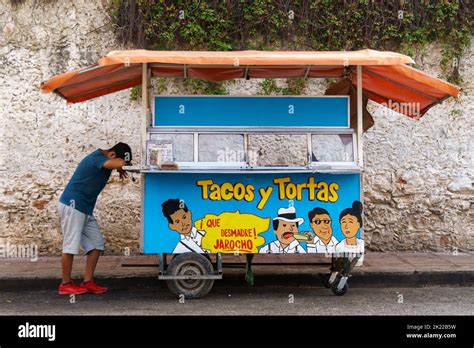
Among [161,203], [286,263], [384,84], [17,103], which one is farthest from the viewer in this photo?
[17,103]

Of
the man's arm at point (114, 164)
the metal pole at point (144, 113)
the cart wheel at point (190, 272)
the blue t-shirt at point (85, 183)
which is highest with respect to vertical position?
the metal pole at point (144, 113)

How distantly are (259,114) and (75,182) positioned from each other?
200cm

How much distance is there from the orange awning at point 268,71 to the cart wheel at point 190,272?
190 cm

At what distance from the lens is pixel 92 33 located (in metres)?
9.14

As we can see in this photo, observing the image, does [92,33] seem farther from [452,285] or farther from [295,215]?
[452,285]

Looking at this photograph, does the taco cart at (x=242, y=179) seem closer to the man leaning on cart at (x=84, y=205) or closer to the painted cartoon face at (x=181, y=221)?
the painted cartoon face at (x=181, y=221)

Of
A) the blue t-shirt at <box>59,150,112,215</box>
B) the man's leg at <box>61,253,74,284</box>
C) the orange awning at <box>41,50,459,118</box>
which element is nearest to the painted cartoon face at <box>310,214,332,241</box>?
the orange awning at <box>41,50,459,118</box>

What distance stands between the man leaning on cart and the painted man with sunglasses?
1.97m

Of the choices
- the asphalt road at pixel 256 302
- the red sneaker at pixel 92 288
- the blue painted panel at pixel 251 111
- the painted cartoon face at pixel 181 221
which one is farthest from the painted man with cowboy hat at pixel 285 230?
the red sneaker at pixel 92 288

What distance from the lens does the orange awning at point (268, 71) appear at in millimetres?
5941

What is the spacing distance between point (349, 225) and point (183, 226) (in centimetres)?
165

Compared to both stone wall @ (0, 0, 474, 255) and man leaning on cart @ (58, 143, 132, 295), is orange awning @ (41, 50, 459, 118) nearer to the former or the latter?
man leaning on cart @ (58, 143, 132, 295)

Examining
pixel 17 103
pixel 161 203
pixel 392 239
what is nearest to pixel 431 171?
pixel 392 239

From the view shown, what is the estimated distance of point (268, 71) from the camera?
7238 millimetres
